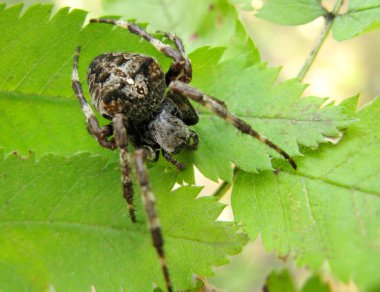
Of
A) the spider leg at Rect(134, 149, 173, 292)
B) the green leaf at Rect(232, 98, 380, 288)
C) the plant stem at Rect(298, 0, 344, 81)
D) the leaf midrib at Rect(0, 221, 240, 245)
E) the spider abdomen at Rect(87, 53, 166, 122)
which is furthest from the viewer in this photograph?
the plant stem at Rect(298, 0, 344, 81)

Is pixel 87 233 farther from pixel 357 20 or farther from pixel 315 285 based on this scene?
pixel 357 20

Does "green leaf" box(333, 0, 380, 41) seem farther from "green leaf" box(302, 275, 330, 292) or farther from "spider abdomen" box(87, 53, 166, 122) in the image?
"green leaf" box(302, 275, 330, 292)

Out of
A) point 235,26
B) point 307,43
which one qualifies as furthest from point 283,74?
point 235,26

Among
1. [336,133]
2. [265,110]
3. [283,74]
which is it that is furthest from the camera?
[283,74]

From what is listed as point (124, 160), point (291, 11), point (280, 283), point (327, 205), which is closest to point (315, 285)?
point (280, 283)

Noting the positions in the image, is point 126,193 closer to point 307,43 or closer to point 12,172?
point 12,172

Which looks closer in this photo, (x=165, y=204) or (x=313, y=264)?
(x=313, y=264)

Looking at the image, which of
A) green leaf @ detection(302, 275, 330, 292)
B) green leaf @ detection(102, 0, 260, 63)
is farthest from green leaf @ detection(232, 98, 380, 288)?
green leaf @ detection(102, 0, 260, 63)

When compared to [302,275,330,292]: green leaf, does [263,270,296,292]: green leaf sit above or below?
below
